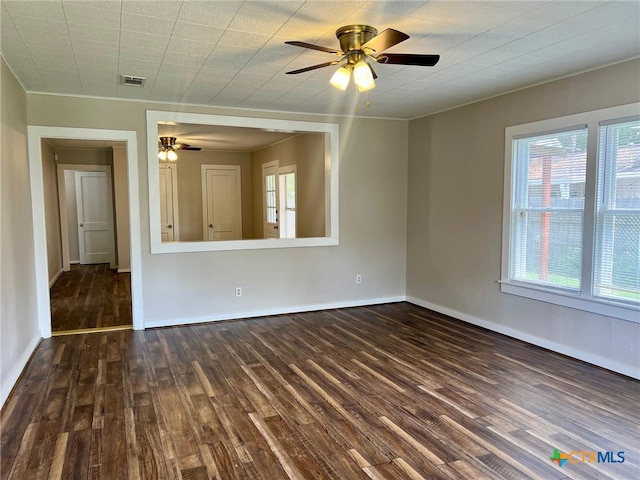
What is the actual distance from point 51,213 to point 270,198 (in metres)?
3.92

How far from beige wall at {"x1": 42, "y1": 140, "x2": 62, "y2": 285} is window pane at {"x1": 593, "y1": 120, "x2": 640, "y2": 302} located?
749cm

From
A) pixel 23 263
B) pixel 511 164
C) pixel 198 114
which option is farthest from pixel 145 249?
pixel 511 164

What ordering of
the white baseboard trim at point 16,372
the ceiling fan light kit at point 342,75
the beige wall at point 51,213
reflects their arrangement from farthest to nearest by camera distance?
the beige wall at point 51,213
the white baseboard trim at point 16,372
the ceiling fan light kit at point 342,75

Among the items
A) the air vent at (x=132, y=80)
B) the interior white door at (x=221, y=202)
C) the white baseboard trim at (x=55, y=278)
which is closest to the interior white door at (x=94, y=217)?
the white baseboard trim at (x=55, y=278)

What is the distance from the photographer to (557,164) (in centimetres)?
399

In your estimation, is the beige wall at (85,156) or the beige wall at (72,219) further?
the beige wall at (72,219)

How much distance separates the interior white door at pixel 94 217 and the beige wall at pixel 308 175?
4.40m

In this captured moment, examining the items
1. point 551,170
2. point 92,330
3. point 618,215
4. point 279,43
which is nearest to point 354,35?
point 279,43

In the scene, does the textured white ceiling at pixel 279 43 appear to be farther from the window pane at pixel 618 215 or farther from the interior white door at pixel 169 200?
the interior white door at pixel 169 200

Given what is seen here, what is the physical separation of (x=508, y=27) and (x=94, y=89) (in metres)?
3.61

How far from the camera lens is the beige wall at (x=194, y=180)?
9164 mm

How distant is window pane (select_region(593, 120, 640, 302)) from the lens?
11.1 feet

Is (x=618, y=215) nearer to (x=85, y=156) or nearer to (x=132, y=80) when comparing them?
(x=132, y=80)

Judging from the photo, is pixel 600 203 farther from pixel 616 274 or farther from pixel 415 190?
pixel 415 190
